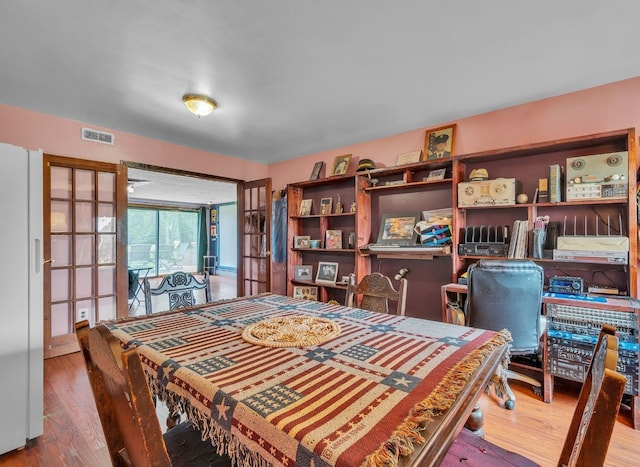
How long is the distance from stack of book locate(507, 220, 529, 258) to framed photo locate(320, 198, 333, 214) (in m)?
2.19

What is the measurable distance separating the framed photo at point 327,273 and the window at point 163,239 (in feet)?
24.4

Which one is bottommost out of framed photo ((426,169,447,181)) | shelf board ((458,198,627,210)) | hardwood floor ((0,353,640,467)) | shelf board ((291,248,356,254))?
hardwood floor ((0,353,640,467))

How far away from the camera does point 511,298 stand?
7.10ft

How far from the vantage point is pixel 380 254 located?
3.59 metres

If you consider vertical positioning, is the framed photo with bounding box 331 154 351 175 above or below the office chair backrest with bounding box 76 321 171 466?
above

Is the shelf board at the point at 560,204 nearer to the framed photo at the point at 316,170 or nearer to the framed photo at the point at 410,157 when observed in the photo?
the framed photo at the point at 410,157

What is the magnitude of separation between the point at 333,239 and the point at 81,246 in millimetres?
2954

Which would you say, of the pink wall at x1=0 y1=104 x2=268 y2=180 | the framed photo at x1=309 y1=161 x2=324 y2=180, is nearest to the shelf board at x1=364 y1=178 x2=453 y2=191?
the framed photo at x1=309 y1=161 x2=324 y2=180

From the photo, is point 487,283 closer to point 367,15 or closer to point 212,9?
point 367,15

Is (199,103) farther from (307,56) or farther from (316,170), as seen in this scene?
(316,170)

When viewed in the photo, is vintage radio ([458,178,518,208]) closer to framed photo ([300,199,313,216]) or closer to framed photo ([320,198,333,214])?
framed photo ([320,198,333,214])

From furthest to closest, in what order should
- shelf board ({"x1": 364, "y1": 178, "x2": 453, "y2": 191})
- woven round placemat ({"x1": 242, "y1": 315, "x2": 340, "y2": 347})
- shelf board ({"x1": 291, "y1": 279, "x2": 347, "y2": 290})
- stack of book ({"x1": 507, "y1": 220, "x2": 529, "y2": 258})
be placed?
1. shelf board ({"x1": 291, "y1": 279, "x2": 347, "y2": 290})
2. shelf board ({"x1": 364, "y1": 178, "x2": 453, "y2": 191})
3. stack of book ({"x1": 507, "y1": 220, "x2": 529, "y2": 258})
4. woven round placemat ({"x1": 242, "y1": 315, "x2": 340, "y2": 347})

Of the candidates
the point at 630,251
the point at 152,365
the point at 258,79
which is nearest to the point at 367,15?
the point at 258,79

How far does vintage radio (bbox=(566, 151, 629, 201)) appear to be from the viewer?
2.30 metres
